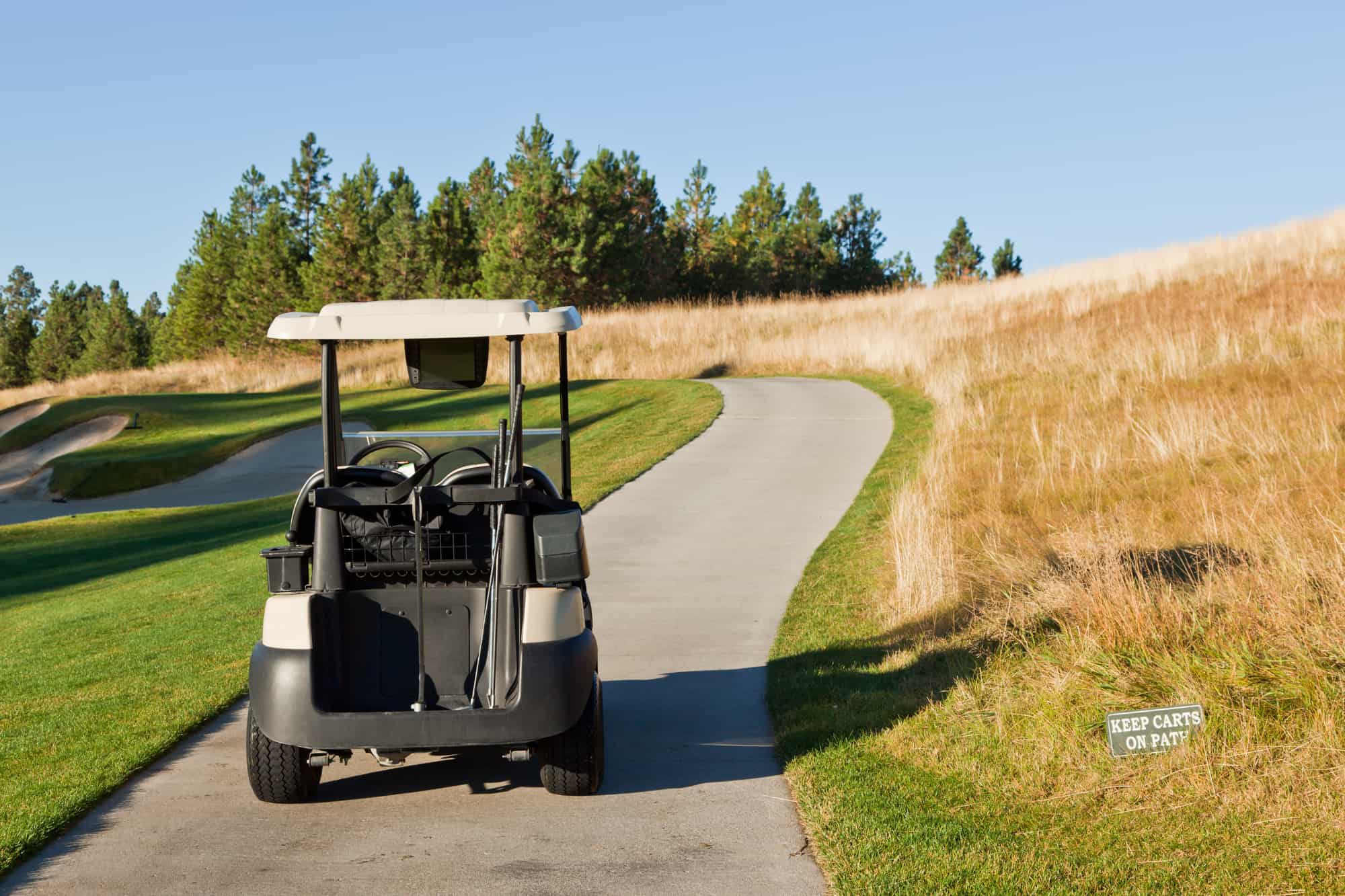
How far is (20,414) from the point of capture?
115 ft

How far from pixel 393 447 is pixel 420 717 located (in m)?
1.43

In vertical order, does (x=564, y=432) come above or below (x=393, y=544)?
above

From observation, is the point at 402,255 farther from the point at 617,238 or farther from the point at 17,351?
the point at 17,351

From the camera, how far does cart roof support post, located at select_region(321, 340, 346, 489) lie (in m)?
5.22

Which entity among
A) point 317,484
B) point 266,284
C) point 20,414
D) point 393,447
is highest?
point 266,284

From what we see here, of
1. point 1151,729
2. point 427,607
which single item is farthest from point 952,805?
point 427,607

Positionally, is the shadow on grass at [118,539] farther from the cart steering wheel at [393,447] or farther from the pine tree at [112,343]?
the pine tree at [112,343]

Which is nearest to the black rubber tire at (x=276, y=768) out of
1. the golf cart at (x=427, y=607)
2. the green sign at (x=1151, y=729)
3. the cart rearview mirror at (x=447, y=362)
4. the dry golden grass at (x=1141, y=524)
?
the golf cart at (x=427, y=607)

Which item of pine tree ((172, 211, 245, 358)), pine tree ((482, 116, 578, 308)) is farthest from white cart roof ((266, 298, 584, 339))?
pine tree ((172, 211, 245, 358))

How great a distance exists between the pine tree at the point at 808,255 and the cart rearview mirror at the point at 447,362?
5845 cm

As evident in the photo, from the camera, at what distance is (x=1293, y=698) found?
17.7 feet

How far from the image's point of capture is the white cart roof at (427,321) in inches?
195

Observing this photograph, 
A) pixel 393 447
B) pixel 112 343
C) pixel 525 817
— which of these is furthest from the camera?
pixel 112 343

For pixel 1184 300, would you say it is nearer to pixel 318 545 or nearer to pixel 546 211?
pixel 318 545
